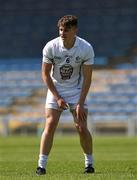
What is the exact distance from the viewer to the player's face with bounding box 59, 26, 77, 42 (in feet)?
33.4

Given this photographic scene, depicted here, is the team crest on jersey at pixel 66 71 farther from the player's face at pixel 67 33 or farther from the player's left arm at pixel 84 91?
the player's face at pixel 67 33

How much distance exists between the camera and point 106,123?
110ft

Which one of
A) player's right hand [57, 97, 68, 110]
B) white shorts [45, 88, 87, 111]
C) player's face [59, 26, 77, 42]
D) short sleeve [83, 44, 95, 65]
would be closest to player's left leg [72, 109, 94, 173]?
white shorts [45, 88, 87, 111]

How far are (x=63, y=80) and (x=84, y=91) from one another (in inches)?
13.7

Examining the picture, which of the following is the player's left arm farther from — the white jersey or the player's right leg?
the player's right leg

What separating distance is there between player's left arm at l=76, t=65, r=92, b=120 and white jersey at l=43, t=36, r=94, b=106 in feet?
0.32

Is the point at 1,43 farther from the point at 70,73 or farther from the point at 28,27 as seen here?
the point at 70,73

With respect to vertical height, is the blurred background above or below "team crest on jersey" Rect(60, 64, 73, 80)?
below

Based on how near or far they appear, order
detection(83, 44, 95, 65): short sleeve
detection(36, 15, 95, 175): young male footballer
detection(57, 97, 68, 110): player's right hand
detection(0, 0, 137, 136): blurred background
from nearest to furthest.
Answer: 1. detection(57, 97, 68, 110): player's right hand
2. detection(36, 15, 95, 175): young male footballer
3. detection(83, 44, 95, 65): short sleeve
4. detection(0, 0, 137, 136): blurred background

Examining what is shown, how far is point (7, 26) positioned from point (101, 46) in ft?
17.0

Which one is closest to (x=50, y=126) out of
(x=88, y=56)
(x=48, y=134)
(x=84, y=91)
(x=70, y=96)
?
(x=48, y=134)

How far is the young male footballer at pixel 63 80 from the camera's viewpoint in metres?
10.4

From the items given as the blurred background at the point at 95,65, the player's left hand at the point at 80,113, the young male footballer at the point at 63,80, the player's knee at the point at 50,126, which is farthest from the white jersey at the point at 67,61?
the blurred background at the point at 95,65

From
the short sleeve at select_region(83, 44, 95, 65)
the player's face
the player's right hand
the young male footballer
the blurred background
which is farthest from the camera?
the blurred background
